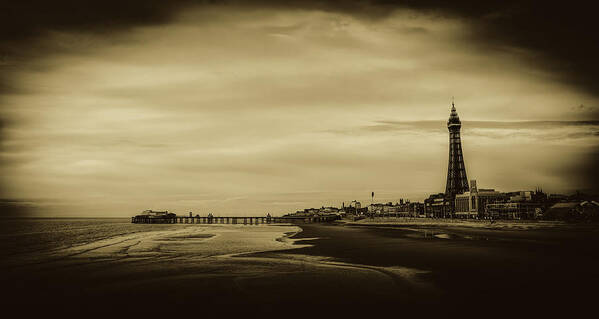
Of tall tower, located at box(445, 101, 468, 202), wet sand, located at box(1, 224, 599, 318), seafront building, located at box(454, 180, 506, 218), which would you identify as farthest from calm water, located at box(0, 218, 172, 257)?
seafront building, located at box(454, 180, 506, 218)

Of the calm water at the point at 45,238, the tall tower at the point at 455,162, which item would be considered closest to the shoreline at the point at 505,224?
the calm water at the point at 45,238

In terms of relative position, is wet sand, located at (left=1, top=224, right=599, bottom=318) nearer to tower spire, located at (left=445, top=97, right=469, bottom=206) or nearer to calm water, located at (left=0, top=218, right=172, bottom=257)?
calm water, located at (left=0, top=218, right=172, bottom=257)

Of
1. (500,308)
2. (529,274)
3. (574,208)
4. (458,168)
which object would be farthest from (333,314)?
(458,168)

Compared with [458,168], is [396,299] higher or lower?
lower

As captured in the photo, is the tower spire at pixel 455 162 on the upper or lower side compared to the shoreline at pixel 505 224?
upper

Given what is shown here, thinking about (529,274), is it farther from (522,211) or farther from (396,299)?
(522,211)

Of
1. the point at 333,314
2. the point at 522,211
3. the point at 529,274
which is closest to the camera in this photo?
the point at 333,314

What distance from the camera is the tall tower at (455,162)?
518ft

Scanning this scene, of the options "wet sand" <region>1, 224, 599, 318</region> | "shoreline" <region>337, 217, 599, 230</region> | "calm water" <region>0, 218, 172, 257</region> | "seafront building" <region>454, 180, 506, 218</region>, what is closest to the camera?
"wet sand" <region>1, 224, 599, 318</region>

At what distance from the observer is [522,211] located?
13538 cm

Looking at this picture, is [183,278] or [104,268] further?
[104,268]

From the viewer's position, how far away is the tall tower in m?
158

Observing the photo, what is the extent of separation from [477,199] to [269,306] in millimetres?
163332

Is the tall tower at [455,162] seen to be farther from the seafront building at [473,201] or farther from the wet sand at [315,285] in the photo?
the wet sand at [315,285]
